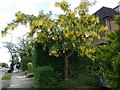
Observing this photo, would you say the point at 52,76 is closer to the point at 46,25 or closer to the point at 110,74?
the point at 46,25

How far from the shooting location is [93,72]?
41.8ft

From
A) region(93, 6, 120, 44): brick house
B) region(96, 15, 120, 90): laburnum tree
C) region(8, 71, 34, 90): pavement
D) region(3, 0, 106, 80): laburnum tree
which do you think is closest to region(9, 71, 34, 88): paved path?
region(8, 71, 34, 90): pavement

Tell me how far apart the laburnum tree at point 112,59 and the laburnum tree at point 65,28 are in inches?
124

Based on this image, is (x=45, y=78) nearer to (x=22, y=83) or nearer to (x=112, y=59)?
(x=112, y=59)

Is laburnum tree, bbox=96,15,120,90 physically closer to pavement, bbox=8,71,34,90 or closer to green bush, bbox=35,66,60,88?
green bush, bbox=35,66,60,88

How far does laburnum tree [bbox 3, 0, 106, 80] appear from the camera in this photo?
11.3 metres

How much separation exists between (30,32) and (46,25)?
115 centimetres

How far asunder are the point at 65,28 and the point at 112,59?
4213mm

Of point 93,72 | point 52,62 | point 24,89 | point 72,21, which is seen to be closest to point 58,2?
point 72,21

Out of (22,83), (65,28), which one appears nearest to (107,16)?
(22,83)

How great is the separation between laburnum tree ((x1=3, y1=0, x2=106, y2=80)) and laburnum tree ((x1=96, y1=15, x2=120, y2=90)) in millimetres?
3156

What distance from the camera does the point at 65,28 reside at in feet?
36.8

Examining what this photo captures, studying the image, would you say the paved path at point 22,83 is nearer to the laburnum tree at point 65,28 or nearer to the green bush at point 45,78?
the green bush at point 45,78

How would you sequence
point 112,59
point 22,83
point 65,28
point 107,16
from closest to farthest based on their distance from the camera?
point 112,59 → point 65,28 → point 22,83 → point 107,16
